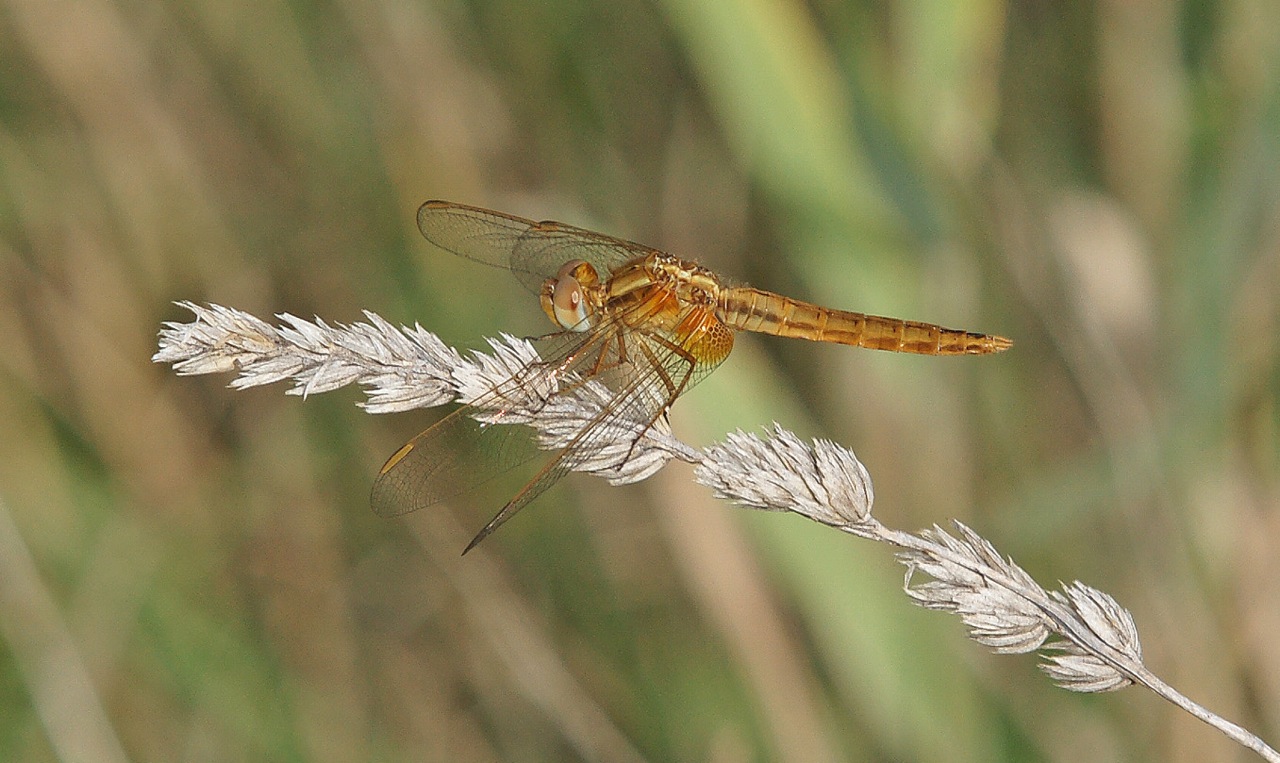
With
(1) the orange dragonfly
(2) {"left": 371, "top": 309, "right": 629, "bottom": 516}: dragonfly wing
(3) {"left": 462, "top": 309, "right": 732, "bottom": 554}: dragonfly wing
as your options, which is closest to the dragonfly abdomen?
(1) the orange dragonfly

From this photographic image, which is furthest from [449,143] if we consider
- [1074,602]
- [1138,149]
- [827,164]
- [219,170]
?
[1074,602]

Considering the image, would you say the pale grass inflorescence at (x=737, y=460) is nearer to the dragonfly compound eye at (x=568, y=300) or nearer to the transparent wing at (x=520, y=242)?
the dragonfly compound eye at (x=568, y=300)

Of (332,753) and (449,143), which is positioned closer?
(332,753)

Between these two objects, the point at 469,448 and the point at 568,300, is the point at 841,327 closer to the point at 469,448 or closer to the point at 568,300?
the point at 568,300

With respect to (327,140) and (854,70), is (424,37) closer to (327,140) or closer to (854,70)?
(327,140)

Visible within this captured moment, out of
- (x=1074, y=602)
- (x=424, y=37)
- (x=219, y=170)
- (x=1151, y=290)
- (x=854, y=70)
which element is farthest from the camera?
(x=219, y=170)

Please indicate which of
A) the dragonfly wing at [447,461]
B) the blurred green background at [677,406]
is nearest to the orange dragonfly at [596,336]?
the dragonfly wing at [447,461]

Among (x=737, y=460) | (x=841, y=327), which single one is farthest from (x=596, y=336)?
(x=737, y=460)
